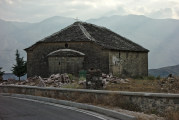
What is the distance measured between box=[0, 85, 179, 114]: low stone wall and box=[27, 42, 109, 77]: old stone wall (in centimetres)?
1538

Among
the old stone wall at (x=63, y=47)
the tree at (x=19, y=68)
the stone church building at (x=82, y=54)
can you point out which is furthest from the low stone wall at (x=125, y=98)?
the tree at (x=19, y=68)

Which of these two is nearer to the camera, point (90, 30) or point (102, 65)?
point (102, 65)

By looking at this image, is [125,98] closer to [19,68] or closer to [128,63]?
[128,63]

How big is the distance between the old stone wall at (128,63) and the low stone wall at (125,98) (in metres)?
16.6

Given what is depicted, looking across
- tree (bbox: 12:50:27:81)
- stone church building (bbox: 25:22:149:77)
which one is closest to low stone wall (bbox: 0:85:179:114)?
stone church building (bbox: 25:22:149:77)

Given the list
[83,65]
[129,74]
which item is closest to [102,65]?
[83,65]

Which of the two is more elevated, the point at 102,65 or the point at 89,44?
the point at 89,44

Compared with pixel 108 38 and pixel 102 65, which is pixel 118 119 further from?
pixel 108 38

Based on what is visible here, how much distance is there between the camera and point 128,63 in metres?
38.4

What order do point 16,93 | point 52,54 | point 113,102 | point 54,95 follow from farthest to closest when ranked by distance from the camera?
point 52,54, point 16,93, point 54,95, point 113,102

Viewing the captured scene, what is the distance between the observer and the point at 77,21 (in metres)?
41.3

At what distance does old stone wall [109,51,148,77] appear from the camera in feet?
116

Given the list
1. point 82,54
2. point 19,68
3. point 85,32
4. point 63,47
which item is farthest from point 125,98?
point 19,68

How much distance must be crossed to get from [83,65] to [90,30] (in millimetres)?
6721
